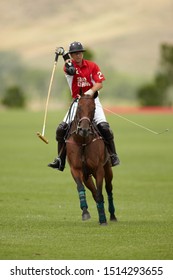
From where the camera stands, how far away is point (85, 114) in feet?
49.9

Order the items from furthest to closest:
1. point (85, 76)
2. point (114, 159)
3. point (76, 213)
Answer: point (76, 213), point (114, 159), point (85, 76)

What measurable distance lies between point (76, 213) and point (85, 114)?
11.9 feet

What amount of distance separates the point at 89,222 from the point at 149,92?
109 meters

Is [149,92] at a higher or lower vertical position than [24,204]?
lower

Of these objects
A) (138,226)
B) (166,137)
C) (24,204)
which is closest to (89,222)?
(138,226)

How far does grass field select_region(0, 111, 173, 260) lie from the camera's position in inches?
515

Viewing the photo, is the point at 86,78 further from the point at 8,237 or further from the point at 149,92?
the point at 149,92

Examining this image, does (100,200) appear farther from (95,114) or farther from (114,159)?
(95,114)

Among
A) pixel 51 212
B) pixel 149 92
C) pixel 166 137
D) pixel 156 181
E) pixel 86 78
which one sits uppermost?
pixel 86 78

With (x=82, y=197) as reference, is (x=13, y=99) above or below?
below

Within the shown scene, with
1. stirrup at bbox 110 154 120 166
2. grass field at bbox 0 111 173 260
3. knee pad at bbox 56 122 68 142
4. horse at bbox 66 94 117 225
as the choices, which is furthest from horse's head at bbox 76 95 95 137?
grass field at bbox 0 111 173 260

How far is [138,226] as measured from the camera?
619 inches

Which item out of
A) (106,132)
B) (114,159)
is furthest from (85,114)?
(114,159)

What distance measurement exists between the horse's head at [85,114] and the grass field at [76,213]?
1.52m
